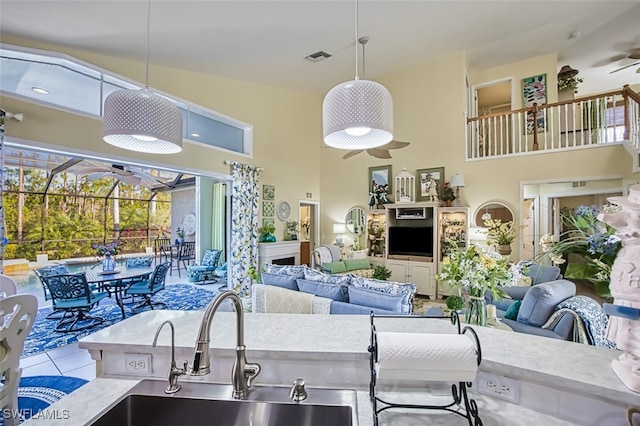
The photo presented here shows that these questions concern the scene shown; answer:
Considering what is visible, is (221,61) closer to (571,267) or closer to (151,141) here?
(151,141)

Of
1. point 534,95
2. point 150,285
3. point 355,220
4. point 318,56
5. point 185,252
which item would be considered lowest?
point 150,285

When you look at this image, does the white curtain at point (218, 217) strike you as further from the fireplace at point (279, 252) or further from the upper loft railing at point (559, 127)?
the upper loft railing at point (559, 127)

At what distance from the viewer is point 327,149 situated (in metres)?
7.92

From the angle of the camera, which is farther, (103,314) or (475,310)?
(103,314)

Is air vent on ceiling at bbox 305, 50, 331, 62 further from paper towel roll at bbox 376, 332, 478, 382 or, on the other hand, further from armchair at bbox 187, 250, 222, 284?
paper towel roll at bbox 376, 332, 478, 382

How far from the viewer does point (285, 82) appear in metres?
6.47

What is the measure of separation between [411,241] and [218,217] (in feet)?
16.7

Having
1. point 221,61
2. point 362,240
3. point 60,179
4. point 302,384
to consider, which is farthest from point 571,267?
point 60,179

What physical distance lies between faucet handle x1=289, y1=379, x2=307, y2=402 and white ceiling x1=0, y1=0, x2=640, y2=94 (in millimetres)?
3941

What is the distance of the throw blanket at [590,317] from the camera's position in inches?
87.4

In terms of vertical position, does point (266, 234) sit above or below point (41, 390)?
above

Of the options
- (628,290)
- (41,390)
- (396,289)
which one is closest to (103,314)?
(41,390)

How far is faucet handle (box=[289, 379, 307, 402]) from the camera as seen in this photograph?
3.08ft

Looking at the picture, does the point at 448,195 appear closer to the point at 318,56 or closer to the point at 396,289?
the point at 318,56
